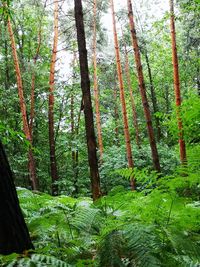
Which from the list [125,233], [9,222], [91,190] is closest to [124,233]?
[125,233]

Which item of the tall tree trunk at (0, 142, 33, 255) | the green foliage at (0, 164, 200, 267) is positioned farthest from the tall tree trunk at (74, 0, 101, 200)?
the tall tree trunk at (0, 142, 33, 255)

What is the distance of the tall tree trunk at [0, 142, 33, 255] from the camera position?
1.83m

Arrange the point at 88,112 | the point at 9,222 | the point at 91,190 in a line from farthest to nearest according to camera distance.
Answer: the point at 91,190
the point at 88,112
the point at 9,222

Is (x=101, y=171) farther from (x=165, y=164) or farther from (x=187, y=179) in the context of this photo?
(x=187, y=179)

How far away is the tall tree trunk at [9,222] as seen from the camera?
183cm

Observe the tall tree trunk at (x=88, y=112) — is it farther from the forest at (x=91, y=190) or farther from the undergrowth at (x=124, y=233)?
the undergrowth at (x=124, y=233)

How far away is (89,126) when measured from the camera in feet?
18.2

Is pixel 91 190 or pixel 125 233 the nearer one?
pixel 125 233

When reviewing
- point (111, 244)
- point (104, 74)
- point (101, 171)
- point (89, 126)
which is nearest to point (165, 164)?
point (101, 171)

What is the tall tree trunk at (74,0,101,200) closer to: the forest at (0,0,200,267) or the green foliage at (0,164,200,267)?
the forest at (0,0,200,267)

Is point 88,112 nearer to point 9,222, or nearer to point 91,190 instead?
point 91,190

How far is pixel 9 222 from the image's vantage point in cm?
187

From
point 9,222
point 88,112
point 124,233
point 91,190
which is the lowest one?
point 91,190

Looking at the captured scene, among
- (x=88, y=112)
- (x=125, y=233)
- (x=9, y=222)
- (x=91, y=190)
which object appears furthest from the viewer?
(x=91, y=190)
